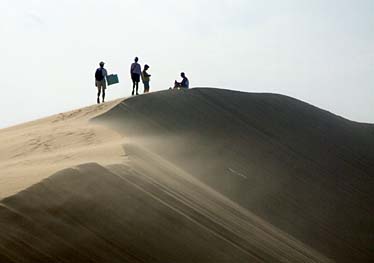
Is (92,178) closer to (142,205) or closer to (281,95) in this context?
(142,205)

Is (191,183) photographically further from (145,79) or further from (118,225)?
(145,79)

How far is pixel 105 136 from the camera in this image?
1240 cm

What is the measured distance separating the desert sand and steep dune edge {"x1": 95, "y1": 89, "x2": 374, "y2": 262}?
44 mm

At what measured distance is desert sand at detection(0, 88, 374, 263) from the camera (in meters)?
5.77

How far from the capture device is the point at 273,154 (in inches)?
642

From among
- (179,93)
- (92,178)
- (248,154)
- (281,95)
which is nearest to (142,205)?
(92,178)

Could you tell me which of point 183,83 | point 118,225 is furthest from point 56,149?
point 183,83

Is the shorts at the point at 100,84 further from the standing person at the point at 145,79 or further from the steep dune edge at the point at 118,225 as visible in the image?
the steep dune edge at the point at 118,225

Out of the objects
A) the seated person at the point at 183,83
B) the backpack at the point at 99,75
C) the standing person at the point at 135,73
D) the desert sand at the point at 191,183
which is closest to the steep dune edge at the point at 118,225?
the desert sand at the point at 191,183

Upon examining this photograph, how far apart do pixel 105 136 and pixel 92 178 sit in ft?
18.6

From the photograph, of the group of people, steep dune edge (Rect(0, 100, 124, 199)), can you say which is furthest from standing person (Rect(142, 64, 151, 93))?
steep dune edge (Rect(0, 100, 124, 199))

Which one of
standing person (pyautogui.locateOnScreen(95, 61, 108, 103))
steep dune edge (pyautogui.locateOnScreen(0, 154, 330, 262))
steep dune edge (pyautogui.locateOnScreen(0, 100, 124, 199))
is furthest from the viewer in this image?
standing person (pyautogui.locateOnScreen(95, 61, 108, 103))

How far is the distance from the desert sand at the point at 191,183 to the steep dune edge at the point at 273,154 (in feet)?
0.15

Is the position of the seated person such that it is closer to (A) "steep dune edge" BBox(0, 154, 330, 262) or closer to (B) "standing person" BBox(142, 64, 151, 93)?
(B) "standing person" BBox(142, 64, 151, 93)
